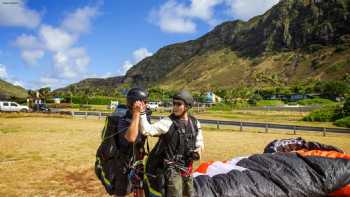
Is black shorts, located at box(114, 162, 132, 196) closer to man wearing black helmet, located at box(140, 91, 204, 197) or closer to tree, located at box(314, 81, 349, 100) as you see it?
man wearing black helmet, located at box(140, 91, 204, 197)

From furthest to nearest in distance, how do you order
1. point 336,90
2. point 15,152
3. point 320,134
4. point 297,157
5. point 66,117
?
point 336,90 < point 66,117 < point 320,134 < point 15,152 < point 297,157

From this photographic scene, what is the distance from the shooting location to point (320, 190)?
7105 millimetres

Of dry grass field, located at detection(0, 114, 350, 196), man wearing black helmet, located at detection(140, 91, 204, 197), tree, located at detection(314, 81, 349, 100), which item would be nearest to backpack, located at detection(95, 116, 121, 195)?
man wearing black helmet, located at detection(140, 91, 204, 197)

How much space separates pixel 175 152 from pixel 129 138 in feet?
2.55

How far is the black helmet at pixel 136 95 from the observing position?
5.02 metres

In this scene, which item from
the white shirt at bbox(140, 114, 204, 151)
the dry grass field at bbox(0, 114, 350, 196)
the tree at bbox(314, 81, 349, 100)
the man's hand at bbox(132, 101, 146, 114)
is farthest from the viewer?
the tree at bbox(314, 81, 349, 100)

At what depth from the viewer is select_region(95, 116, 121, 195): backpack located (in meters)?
5.25

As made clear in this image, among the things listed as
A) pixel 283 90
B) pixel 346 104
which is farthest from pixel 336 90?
pixel 346 104

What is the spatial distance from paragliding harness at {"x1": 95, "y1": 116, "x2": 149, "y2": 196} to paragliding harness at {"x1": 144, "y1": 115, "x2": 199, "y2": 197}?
0.21 m

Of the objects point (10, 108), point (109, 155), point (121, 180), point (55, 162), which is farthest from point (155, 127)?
point (10, 108)

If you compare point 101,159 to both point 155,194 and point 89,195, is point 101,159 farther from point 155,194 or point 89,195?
point 89,195

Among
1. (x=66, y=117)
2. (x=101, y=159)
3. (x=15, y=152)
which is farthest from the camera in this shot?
(x=66, y=117)

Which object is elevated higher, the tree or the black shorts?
the tree

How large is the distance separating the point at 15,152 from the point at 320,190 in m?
12.6
